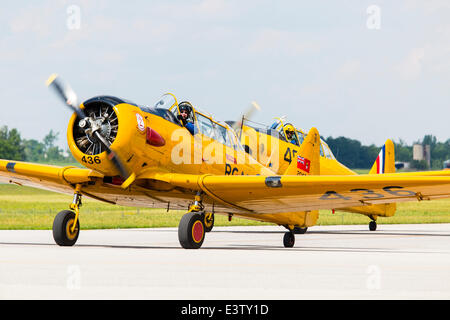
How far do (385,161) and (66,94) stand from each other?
18566mm

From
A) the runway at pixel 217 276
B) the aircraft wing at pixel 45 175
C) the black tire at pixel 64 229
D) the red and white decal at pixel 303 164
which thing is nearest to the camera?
the runway at pixel 217 276

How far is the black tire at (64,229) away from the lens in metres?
14.9

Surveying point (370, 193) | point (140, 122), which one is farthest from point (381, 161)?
point (140, 122)

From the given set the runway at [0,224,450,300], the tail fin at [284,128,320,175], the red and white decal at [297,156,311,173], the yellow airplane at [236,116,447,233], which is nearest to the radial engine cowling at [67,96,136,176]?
the runway at [0,224,450,300]

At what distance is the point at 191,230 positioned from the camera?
14.2 metres

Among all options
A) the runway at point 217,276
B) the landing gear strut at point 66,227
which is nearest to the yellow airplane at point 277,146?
the landing gear strut at point 66,227

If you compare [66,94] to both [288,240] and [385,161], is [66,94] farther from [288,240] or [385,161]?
[385,161]

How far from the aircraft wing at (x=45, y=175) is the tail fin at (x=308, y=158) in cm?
530

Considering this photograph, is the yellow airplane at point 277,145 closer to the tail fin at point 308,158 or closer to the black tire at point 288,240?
the tail fin at point 308,158
